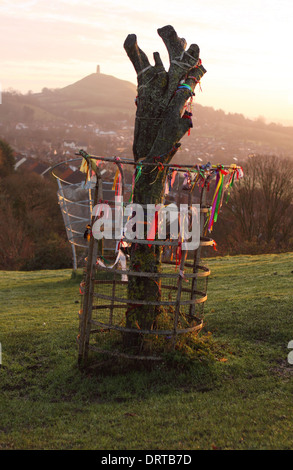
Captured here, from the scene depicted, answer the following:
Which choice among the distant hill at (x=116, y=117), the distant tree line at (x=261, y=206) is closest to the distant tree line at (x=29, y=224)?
the distant hill at (x=116, y=117)

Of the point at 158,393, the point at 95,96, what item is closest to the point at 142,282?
the point at 158,393

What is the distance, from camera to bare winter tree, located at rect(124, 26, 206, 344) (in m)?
6.79

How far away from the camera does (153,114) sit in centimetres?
688

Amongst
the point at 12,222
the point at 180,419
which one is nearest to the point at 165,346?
the point at 180,419

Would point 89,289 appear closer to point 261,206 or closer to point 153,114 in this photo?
point 153,114

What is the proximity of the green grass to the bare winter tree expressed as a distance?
39.2 inches

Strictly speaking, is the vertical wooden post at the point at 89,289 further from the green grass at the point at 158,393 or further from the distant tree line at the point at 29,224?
the distant tree line at the point at 29,224

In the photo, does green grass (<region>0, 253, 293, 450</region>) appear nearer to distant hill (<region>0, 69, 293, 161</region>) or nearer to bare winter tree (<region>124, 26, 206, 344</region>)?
bare winter tree (<region>124, 26, 206, 344</region>)

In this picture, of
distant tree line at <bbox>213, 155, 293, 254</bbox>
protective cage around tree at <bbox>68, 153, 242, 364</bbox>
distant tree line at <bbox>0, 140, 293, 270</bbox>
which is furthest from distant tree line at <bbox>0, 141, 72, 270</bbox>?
→ protective cage around tree at <bbox>68, 153, 242, 364</bbox>

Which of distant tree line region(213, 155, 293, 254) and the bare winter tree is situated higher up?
the bare winter tree

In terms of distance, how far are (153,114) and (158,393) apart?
11.9 ft

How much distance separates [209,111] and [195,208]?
235 feet

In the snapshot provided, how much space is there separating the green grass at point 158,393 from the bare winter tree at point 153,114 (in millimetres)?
996

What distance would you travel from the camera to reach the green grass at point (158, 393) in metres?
4.98
